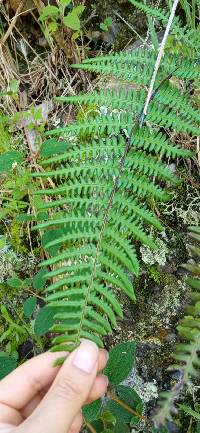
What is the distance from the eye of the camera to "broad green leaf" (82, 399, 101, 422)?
2.02m

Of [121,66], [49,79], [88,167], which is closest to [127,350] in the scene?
[88,167]

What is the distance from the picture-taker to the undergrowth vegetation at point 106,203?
199 cm

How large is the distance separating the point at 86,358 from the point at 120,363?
396mm

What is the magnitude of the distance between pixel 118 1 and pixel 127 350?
77.5 inches

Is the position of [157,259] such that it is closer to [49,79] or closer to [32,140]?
[32,140]

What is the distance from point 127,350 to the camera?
212 centimetres

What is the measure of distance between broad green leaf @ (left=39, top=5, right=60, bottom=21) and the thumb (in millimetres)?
1671

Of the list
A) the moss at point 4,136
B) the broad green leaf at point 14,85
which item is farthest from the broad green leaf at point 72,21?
the moss at point 4,136

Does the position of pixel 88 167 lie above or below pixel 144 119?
below

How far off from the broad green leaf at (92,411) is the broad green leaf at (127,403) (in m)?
0.10

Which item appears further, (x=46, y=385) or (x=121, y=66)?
(x=121, y=66)

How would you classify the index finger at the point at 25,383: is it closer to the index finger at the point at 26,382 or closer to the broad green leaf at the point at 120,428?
the index finger at the point at 26,382

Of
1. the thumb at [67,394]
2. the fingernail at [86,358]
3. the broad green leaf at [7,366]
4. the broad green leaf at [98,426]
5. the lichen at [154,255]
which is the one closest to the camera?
the thumb at [67,394]

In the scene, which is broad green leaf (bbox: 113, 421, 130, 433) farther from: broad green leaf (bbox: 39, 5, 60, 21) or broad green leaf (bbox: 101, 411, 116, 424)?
broad green leaf (bbox: 39, 5, 60, 21)
